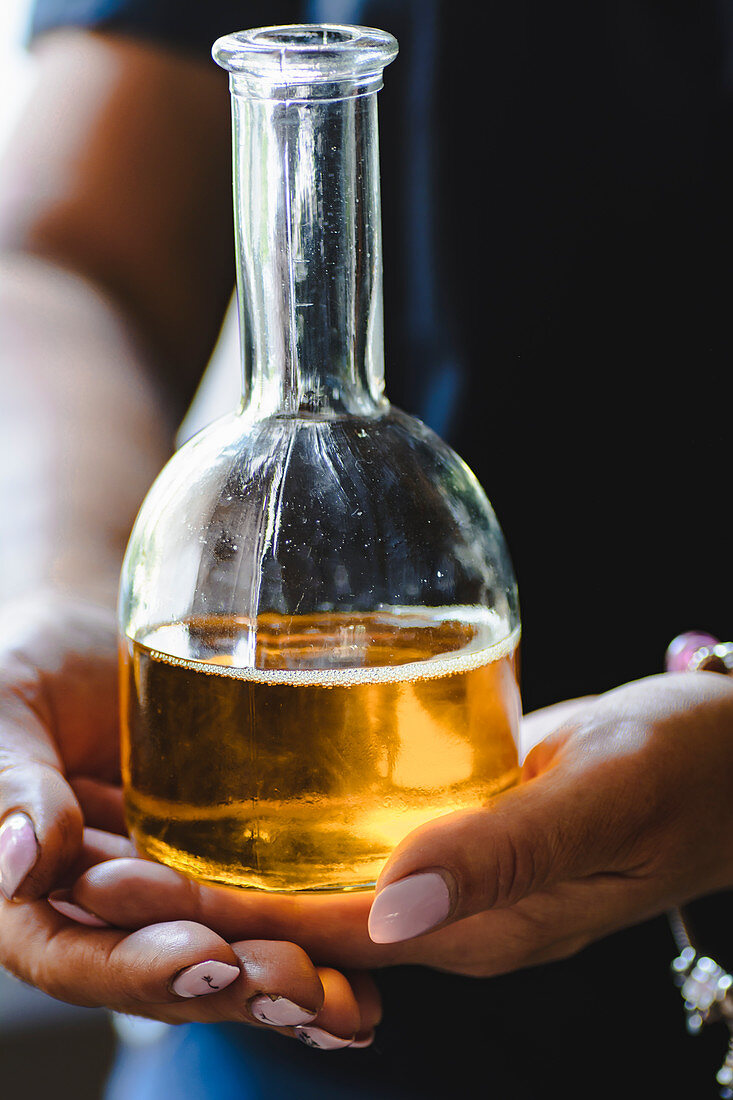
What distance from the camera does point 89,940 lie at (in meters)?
0.52

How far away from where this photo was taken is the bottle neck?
0.54 meters

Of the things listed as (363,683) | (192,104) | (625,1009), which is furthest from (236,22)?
(625,1009)

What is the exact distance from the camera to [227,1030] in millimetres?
784

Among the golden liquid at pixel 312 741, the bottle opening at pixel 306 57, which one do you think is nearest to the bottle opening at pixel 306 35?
the bottle opening at pixel 306 57

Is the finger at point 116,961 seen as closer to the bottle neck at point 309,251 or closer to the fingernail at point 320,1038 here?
the fingernail at point 320,1038

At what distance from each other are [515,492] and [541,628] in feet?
0.34

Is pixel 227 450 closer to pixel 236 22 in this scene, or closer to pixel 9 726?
pixel 9 726

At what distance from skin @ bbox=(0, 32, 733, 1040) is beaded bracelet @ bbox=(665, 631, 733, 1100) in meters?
0.09

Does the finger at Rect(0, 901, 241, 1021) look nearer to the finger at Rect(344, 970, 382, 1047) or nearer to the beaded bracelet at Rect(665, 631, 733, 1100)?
the finger at Rect(344, 970, 382, 1047)

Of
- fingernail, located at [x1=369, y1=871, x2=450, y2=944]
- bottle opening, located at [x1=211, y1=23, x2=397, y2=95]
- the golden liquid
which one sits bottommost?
fingernail, located at [x1=369, y1=871, x2=450, y2=944]

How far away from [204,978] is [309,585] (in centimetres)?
17

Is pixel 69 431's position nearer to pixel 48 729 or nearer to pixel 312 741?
pixel 48 729

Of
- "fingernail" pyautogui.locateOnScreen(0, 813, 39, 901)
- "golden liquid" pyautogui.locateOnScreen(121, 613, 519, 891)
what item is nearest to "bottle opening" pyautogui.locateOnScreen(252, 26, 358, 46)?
"golden liquid" pyautogui.locateOnScreen(121, 613, 519, 891)

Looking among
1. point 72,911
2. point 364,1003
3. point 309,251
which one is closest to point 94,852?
point 72,911
